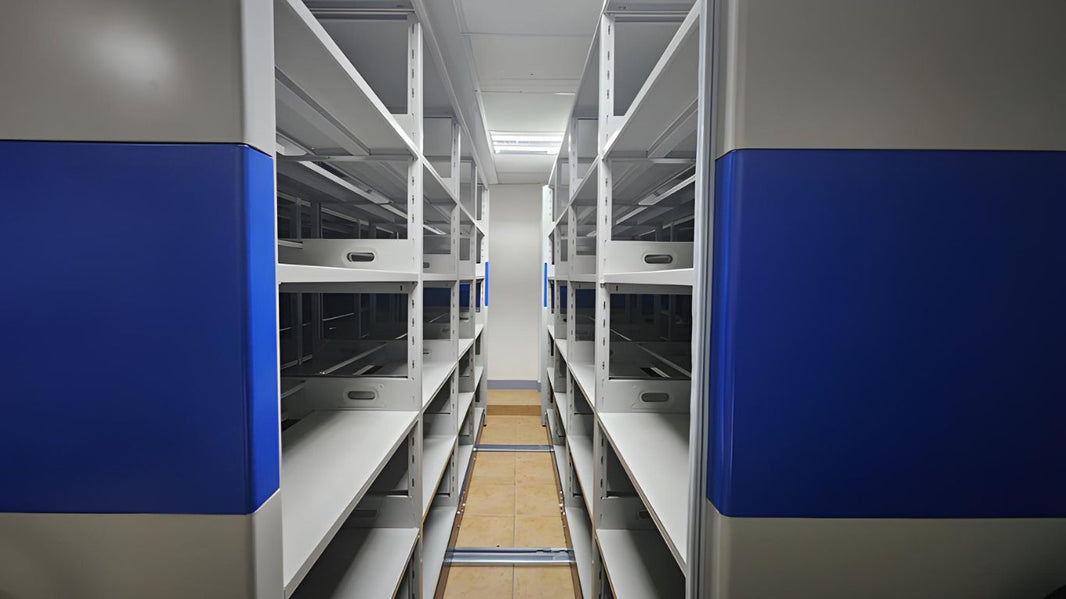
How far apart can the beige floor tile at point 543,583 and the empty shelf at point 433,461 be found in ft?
1.78

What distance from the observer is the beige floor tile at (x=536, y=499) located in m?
2.71

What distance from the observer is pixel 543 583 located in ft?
6.81

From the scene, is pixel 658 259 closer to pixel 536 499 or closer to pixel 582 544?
pixel 582 544

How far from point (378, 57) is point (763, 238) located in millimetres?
1828

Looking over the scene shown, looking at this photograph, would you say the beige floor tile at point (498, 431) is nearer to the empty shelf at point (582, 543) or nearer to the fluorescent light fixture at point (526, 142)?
the empty shelf at point (582, 543)

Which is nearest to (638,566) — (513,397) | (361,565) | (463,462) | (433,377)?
(361,565)

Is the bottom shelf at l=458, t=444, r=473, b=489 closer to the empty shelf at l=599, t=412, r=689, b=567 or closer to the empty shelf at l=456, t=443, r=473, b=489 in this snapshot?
the empty shelf at l=456, t=443, r=473, b=489

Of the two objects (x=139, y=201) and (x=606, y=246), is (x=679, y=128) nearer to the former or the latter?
(x=606, y=246)

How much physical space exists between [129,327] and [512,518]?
7.97ft

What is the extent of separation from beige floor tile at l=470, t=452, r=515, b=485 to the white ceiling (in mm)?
2588

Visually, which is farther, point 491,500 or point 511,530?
point 491,500

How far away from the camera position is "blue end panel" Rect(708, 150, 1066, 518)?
2.11 feet

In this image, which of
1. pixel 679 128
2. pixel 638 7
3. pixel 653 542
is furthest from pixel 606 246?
pixel 653 542

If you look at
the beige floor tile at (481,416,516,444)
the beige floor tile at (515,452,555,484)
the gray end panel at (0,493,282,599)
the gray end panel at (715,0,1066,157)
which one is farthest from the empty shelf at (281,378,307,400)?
the beige floor tile at (481,416,516,444)
